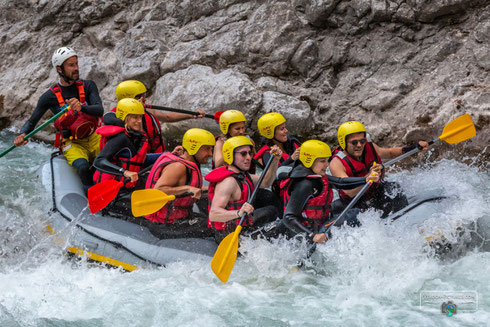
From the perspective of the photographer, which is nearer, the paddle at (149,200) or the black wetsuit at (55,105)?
the paddle at (149,200)

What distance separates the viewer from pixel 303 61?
809cm

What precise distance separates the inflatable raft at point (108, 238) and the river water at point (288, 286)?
98 millimetres

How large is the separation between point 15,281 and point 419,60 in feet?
19.3

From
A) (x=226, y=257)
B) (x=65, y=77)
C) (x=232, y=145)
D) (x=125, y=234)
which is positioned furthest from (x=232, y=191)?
(x=65, y=77)

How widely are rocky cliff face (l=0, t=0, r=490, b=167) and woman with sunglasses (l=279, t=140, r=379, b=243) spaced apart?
10.9 ft

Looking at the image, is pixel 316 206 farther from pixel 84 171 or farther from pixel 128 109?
pixel 84 171

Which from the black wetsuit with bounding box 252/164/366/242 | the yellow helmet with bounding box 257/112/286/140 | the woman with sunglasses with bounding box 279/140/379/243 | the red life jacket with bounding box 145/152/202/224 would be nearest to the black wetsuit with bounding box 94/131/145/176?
the red life jacket with bounding box 145/152/202/224

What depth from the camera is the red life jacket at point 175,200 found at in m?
4.52

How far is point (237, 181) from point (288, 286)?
92 centimetres

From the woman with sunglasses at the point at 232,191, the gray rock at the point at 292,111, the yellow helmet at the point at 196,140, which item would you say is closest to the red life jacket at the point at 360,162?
the woman with sunglasses at the point at 232,191

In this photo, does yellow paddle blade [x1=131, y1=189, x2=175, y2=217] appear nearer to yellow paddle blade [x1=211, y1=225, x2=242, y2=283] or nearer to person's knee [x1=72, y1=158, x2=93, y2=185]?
yellow paddle blade [x1=211, y1=225, x2=242, y2=283]

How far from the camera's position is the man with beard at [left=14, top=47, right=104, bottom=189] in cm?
559

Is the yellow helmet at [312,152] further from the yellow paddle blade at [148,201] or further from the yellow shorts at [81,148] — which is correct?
the yellow shorts at [81,148]

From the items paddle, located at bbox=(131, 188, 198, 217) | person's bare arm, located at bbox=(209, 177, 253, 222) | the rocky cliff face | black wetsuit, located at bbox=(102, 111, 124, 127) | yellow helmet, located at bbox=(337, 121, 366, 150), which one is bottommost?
the rocky cliff face
